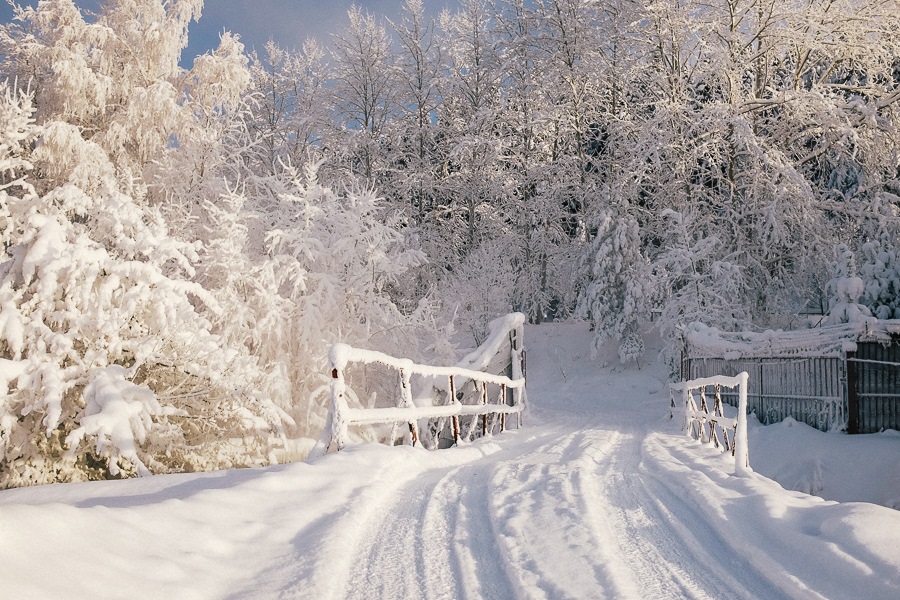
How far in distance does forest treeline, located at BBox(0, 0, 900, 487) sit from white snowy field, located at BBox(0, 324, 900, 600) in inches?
135

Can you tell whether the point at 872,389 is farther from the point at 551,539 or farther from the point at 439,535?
the point at 439,535

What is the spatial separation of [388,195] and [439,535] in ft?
82.9

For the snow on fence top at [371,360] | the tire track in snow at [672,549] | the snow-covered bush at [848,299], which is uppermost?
the snow-covered bush at [848,299]

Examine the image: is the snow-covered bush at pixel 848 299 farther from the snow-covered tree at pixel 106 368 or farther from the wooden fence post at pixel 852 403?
the snow-covered tree at pixel 106 368

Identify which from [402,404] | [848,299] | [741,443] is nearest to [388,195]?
[848,299]

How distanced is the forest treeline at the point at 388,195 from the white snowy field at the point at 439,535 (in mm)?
3440

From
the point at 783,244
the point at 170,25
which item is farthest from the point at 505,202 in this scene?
the point at 170,25

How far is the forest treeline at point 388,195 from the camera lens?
27.3 feet

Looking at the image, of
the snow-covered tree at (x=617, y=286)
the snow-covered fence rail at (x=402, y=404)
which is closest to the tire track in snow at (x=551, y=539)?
the snow-covered fence rail at (x=402, y=404)

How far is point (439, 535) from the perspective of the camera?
13.2 feet

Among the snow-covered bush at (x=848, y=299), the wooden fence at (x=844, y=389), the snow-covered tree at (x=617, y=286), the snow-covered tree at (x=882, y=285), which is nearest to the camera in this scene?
the wooden fence at (x=844, y=389)

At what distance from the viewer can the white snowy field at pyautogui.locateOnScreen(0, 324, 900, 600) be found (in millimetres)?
3061

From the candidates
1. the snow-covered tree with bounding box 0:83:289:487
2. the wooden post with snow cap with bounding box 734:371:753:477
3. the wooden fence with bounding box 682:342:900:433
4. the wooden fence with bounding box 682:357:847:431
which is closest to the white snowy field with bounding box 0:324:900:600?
the wooden post with snow cap with bounding box 734:371:753:477

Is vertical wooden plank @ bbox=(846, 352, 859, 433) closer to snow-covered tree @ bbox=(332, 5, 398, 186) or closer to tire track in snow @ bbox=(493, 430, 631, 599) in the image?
tire track in snow @ bbox=(493, 430, 631, 599)
